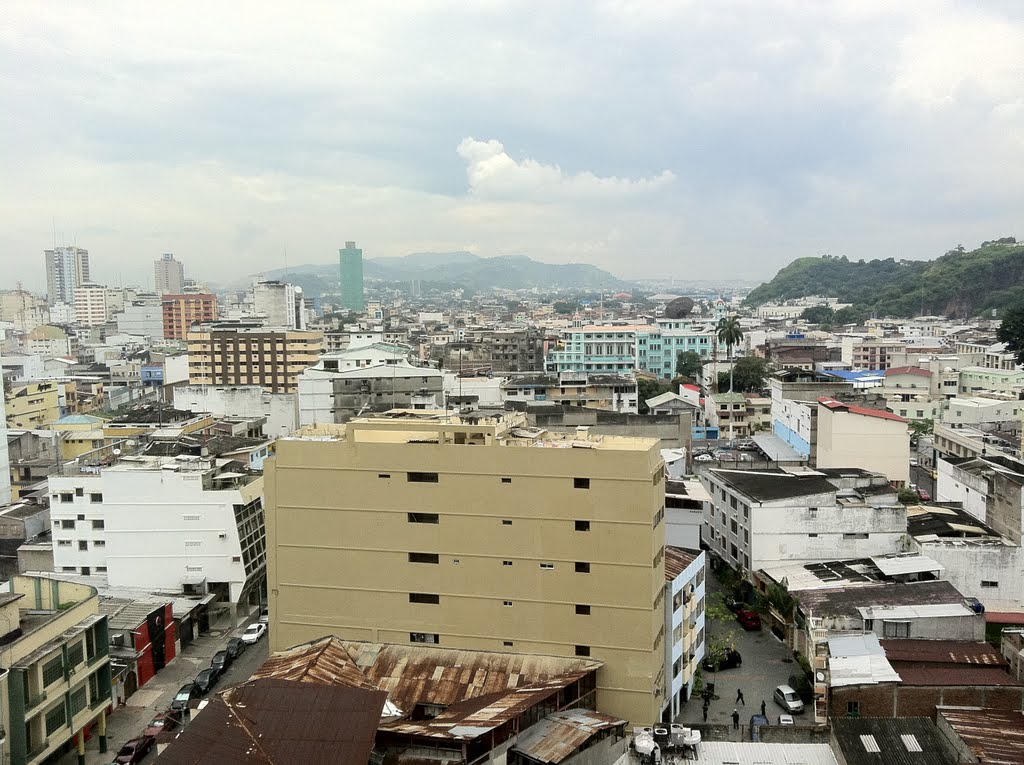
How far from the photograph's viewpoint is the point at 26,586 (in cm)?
1541

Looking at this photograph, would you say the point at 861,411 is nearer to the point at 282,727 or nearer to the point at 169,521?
the point at 169,521

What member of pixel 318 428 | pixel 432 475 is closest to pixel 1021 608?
pixel 432 475

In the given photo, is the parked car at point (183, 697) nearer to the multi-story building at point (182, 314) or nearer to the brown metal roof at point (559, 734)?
the brown metal roof at point (559, 734)

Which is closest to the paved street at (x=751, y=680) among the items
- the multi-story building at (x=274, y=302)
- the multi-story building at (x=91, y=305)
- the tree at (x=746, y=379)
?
the tree at (x=746, y=379)

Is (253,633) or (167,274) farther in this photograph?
(167,274)

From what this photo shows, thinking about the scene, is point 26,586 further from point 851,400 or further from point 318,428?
point 851,400

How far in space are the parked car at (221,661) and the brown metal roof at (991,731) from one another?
1311cm

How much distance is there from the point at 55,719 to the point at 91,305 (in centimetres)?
10871

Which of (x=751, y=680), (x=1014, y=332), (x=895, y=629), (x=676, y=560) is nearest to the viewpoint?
(x=895, y=629)

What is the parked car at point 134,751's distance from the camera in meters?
15.0

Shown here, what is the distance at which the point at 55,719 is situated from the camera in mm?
14172

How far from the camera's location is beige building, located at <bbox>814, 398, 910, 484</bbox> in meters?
29.0

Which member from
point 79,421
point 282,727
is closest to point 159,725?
point 282,727

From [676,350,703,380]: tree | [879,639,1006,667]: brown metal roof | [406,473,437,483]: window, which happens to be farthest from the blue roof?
[676,350,703,380]: tree
